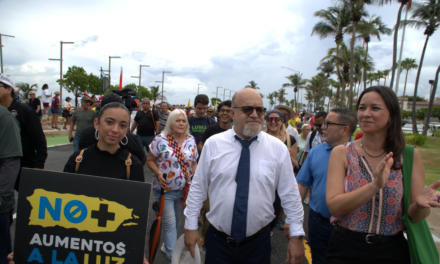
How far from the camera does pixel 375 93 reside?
6.05 ft

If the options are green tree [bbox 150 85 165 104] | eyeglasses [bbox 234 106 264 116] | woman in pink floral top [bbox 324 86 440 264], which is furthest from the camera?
green tree [bbox 150 85 165 104]

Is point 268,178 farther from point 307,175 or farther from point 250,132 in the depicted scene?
point 307,175

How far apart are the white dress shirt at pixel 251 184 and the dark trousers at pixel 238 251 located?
9 centimetres

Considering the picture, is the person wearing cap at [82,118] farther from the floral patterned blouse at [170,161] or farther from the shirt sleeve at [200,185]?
the shirt sleeve at [200,185]

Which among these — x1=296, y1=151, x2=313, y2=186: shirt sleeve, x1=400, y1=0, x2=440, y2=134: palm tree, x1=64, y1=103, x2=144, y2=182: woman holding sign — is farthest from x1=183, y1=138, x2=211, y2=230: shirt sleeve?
x1=400, y1=0, x2=440, y2=134: palm tree

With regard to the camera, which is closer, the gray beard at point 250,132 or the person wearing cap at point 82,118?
the gray beard at point 250,132

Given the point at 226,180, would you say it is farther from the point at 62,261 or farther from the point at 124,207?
the point at 62,261

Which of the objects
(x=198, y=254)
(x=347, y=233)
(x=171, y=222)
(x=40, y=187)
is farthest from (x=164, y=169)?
(x=347, y=233)

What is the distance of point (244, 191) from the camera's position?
210cm

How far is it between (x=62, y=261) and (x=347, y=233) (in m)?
1.98

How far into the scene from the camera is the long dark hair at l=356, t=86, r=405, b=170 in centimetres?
179

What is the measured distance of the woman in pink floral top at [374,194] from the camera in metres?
1.75

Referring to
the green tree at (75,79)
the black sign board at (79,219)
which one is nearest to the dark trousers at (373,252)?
the black sign board at (79,219)

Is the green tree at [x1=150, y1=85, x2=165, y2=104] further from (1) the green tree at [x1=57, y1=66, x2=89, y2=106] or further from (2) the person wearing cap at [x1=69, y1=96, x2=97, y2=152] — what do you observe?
(2) the person wearing cap at [x1=69, y1=96, x2=97, y2=152]
